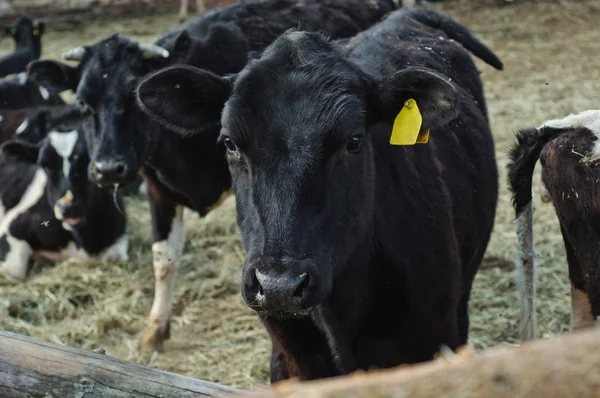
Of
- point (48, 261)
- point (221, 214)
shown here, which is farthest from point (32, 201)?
point (221, 214)

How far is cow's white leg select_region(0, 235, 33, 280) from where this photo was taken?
22.8 ft

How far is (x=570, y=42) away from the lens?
11.3 meters

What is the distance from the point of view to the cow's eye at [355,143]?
315 centimetres

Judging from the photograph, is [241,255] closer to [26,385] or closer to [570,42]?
[26,385]

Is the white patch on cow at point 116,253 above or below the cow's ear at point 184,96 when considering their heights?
below

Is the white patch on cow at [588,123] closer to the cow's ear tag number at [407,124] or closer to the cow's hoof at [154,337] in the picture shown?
the cow's ear tag number at [407,124]

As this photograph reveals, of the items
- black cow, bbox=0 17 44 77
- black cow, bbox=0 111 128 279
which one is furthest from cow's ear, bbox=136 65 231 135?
black cow, bbox=0 17 44 77

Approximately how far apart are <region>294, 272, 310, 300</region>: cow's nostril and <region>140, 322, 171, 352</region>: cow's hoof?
3112 mm

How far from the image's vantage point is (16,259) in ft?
23.0

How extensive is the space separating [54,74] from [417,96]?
3.45 metres

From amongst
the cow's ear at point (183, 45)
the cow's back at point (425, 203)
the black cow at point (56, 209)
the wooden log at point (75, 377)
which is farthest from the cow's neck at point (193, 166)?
the wooden log at point (75, 377)

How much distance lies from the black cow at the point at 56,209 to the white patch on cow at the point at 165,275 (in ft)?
3.35

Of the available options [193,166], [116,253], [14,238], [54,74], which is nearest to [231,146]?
[193,166]

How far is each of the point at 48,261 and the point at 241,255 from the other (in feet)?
5.74
